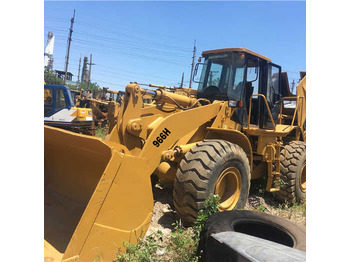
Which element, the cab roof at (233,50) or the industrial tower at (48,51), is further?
the industrial tower at (48,51)

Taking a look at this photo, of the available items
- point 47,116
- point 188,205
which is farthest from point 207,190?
point 47,116

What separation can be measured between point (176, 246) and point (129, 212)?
745 mm

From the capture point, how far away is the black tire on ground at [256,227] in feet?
8.90

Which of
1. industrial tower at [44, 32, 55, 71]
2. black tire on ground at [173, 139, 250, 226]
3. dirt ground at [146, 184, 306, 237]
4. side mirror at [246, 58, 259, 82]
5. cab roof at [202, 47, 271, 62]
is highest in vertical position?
industrial tower at [44, 32, 55, 71]

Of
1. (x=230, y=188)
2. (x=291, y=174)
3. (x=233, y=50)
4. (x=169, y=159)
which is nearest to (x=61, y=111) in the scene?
(x=233, y=50)

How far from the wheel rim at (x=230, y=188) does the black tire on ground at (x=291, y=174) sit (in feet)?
5.52

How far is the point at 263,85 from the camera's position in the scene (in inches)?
219

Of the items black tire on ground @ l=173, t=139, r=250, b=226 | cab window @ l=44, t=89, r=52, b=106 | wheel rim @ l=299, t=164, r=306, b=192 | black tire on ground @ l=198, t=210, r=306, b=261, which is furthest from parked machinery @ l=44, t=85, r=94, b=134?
black tire on ground @ l=198, t=210, r=306, b=261

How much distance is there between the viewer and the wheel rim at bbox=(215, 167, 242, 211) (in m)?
4.11

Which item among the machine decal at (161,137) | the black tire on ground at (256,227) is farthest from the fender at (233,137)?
the black tire on ground at (256,227)

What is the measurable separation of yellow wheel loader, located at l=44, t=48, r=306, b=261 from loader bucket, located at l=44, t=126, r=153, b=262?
0.03ft

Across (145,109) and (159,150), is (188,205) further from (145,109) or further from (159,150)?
(145,109)

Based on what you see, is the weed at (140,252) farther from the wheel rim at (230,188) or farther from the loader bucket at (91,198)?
the wheel rim at (230,188)

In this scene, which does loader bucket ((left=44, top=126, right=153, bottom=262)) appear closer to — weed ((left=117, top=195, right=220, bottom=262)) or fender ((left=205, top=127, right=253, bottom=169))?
weed ((left=117, top=195, right=220, bottom=262))
